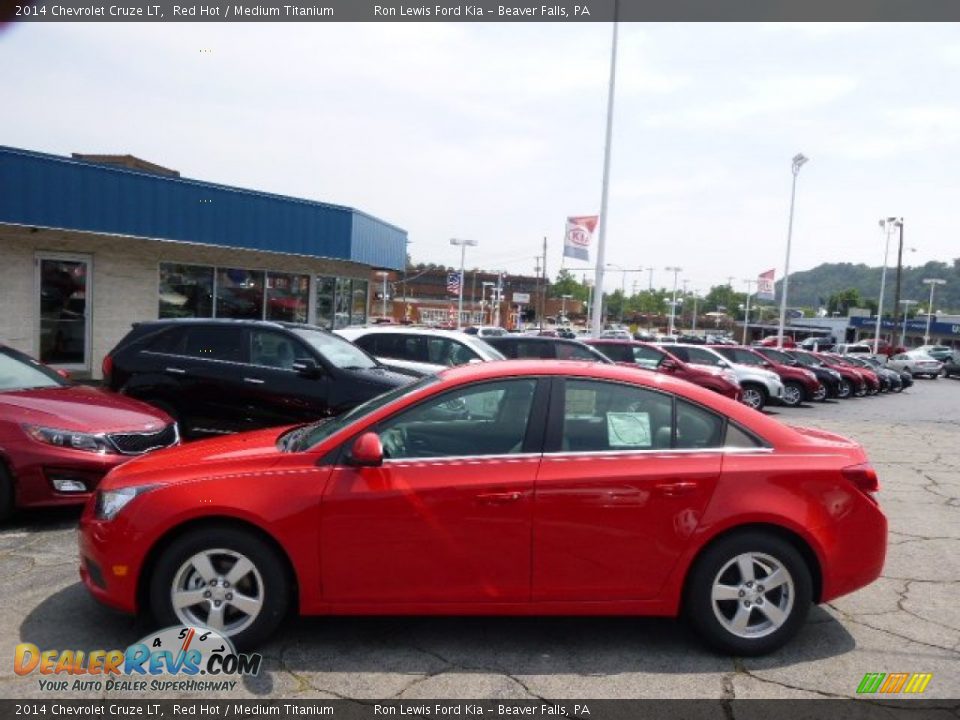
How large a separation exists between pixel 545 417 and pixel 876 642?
2.25m

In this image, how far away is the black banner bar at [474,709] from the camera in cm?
324

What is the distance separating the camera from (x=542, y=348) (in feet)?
42.4

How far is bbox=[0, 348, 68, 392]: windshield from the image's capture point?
6660 millimetres

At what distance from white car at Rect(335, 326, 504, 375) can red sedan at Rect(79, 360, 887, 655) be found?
6946 mm

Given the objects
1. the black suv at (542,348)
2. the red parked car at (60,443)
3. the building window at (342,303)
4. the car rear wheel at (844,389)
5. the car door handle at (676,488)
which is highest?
the building window at (342,303)

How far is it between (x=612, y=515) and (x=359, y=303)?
66.0 feet

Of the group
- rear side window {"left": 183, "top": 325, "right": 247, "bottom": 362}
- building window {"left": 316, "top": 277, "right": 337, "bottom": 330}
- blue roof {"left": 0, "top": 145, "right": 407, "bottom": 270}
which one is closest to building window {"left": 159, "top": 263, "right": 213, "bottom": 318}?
blue roof {"left": 0, "top": 145, "right": 407, "bottom": 270}

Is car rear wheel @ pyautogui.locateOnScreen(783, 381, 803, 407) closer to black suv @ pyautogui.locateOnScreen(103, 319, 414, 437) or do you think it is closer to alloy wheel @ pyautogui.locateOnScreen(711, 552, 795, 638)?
black suv @ pyautogui.locateOnScreen(103, 319, 414, 437)

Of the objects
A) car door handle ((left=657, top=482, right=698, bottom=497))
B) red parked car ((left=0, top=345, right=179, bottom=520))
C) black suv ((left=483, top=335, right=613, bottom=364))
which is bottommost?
red parked car ((left=0, top=345, right=179, bottom=520))

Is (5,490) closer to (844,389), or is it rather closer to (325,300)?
(325,300)

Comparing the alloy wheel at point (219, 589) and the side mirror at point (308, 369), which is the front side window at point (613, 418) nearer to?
the alloy wheel at point (219, 589)

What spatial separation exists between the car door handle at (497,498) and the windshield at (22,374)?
16.2 ft

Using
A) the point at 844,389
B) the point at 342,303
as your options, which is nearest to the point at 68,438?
the point at 342,303

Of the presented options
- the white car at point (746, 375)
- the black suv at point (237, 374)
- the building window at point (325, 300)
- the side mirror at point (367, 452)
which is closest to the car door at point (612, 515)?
the side mirror at point (367, 452)
